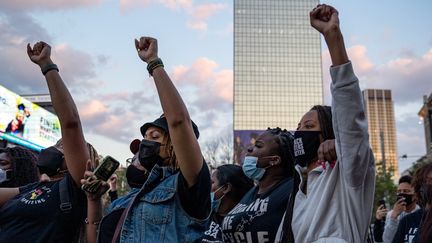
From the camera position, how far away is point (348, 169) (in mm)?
2627

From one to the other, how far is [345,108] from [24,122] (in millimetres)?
33691

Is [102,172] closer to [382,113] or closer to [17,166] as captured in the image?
[17,166]

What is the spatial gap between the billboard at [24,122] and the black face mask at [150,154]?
95.5ft

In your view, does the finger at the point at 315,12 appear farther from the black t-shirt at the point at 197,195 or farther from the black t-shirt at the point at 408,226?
the black t-shirt at the point at 408,226

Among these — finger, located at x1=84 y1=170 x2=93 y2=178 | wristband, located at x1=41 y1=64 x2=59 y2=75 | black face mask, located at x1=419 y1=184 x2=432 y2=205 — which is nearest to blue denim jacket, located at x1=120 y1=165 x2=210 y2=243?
finger, located at x1=84 y1=170 x2=93 y2=178

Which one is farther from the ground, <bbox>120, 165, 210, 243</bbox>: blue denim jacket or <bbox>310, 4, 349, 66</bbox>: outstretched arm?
<bbox>310, 4, 349, 66</bbox>: outstretched arm

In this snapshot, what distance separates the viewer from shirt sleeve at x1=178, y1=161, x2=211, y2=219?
2752 mm

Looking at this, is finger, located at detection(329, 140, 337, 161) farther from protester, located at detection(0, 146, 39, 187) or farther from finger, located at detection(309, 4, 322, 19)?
protester, located at detection(0, 146, 39, 187)

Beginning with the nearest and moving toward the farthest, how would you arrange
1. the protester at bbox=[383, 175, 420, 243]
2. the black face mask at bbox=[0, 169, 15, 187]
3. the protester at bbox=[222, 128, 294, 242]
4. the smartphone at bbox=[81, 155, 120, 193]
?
1. the smartphone at bbox=[81, 155, 120, 193]
2. the protester at bbox=[222, 128, 294, 242]
3. the black face mask at bbox=[0, 169, 15, 187]
4. the protester at bbox=[383, 175, 420, 243]

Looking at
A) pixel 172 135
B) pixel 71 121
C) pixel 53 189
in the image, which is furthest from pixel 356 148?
pixel 53 189

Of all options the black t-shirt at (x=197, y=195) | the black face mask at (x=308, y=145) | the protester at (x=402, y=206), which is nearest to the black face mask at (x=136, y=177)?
the black t-shirt at (x=197, y=195)

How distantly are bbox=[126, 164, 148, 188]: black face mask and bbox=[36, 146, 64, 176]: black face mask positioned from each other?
80 cm

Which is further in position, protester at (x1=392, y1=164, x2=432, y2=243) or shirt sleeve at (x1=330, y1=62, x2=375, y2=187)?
protester at (x1=392, y1=164, x2=432, y2=243)

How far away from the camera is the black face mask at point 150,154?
3.06 meters
